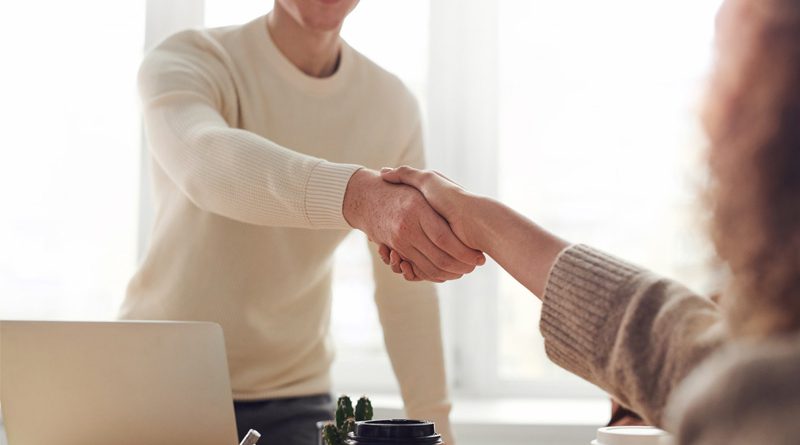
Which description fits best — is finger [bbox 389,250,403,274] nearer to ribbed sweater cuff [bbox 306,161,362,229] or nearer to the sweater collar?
ribbed sweater cuff [bbox 306,161,362,229]

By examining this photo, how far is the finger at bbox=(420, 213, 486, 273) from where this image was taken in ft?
4.76

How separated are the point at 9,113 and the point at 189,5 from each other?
623 mm

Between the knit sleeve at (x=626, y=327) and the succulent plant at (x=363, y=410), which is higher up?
the knit sleeve at (x=626, y=327)

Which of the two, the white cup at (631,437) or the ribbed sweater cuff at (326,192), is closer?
the white cup at (631,437)

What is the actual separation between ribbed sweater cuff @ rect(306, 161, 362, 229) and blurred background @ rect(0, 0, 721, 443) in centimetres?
129

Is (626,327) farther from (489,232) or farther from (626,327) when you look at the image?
(489,232)

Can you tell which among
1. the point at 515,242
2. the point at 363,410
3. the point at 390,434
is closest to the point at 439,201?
the point at 515,242

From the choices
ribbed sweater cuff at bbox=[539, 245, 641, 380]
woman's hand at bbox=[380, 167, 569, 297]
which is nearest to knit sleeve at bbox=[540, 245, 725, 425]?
ribbed sweater cuff at bbox=[539, 245, 641, 380]

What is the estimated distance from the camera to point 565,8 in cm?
288

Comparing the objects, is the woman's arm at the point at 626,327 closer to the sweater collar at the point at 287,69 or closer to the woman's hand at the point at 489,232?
the woman's hand at the point at 489,232

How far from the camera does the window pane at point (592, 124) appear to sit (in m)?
2.81

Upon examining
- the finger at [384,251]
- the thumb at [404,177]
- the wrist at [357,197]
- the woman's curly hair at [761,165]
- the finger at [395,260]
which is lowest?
the woman's curly hair at [761,165]

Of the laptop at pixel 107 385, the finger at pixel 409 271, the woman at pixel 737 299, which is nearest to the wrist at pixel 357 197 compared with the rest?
the finger at pixel 409 271

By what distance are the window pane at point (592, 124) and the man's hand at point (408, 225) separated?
1362mm
